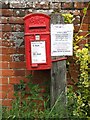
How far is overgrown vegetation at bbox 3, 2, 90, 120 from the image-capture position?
15.9 feet

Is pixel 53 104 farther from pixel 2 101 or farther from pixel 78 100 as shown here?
pixel 2 101

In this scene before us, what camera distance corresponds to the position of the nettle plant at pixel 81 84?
16.4ft

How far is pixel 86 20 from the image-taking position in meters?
5.20

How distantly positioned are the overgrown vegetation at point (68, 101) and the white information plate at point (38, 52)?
0.38 metres

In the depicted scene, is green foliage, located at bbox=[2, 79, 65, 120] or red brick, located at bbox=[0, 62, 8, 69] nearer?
green foliage, located at bbox=[2, 79, 65, 120]

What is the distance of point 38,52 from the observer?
4945 mm

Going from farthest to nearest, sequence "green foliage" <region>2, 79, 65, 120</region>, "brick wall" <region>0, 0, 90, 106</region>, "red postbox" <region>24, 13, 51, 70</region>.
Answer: "brick wall" <region>0, 0, 90, 106</region> < "red postbox" <region>24, 13, 51, 70</region> < "green foliage" <region>2, 79, 65, 120</region>

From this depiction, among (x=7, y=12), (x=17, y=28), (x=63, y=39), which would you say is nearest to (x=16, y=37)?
(x=17, y=28)

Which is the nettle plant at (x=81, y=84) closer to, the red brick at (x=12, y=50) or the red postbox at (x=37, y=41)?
the red postbox at (x=37, y=41)

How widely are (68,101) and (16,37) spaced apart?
109 cm

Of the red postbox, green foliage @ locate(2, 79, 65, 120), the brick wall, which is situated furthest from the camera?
the brick wall

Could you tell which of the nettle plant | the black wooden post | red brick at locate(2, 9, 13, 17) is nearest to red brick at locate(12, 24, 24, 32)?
red brick at locate(2, 9, 13, 17)

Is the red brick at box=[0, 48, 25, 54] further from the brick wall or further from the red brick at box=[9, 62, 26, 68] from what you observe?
the red brick at box=[9, 62, 26, 68]

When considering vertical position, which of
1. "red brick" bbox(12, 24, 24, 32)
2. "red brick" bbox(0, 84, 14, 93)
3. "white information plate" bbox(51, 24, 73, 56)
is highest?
"red brick" bbox(12, 24, 24, 32)
